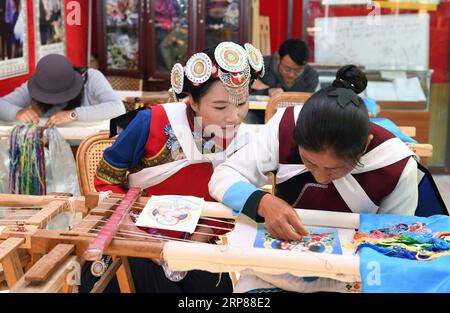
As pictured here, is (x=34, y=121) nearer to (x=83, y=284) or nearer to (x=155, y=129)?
(x=155, y=129)

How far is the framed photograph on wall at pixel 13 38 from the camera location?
3812 mm

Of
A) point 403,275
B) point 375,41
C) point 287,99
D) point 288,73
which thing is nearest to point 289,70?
point 288,73

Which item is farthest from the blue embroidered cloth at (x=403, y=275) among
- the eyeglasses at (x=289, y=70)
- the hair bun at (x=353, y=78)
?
the eyeglasses at (x=289, y=70)

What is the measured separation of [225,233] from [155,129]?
0.53 meters

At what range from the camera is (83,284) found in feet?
5.32

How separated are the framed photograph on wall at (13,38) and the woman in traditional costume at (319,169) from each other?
2784mm

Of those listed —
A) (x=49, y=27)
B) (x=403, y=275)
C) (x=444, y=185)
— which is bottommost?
(x=444, y=185)

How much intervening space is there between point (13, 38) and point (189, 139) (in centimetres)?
267

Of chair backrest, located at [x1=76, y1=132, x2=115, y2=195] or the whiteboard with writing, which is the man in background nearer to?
the whiteboard with writing

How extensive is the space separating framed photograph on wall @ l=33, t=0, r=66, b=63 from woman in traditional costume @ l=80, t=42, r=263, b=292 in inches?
119

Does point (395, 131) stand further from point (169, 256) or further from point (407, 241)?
point (169, 256)

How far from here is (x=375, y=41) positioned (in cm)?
556
